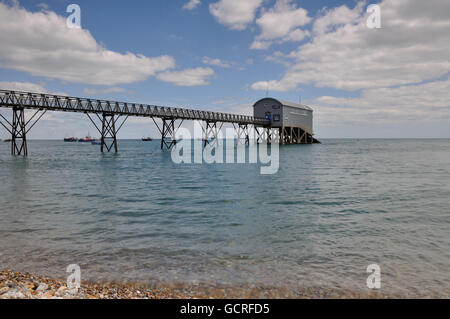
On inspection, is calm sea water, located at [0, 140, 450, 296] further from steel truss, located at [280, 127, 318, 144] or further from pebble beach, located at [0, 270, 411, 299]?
steel truss, located at [280, 127, 318, 144]

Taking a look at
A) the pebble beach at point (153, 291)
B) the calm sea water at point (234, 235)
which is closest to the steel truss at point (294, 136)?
the calm sea water at point (234, 235)

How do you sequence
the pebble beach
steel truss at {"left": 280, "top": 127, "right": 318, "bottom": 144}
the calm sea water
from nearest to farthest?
the pebble beach, the calm sea water, steel truss at {"left": 280, "top": 127, "right": 318, "bottom": 144}

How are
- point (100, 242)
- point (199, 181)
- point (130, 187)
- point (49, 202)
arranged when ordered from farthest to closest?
point (199, 181), point (130, 187), point (49, 202), point (100, 242)

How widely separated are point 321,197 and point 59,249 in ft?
37.8

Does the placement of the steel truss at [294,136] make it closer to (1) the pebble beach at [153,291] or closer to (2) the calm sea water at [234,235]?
(2) the calm sea water at [234,235]

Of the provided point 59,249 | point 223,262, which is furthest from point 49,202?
point 223,262

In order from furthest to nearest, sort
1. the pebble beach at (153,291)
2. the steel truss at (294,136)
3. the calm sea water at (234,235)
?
the steel truss at (294,136) < the calm sea water at (234,235) < the pebble beach at (153,291)

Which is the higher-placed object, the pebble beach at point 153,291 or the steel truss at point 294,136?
the steel truss at point 294,136

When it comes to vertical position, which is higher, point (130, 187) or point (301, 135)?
point (301, 135)

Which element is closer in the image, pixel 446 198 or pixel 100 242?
pixel 100 242

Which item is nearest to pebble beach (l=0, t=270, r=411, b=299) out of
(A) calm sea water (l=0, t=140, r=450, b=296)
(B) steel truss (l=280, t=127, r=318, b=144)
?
(A) calm sea water (l=0, t=140, r=450, b=296)

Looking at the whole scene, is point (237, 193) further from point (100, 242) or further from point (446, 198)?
point (446, 198)

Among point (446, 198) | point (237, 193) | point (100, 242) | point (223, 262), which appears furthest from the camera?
point (237, 193)
